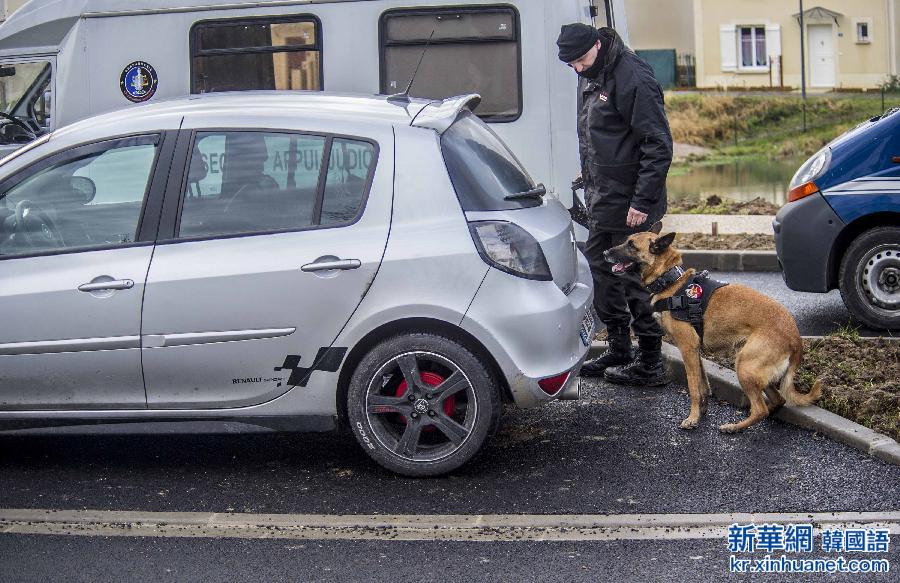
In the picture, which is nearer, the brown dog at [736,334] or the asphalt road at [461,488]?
the asphalt road at [461,488]

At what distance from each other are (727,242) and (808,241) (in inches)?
138

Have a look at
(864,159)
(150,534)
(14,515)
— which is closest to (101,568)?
(150,534)

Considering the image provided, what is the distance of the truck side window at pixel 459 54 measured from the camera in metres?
9.78

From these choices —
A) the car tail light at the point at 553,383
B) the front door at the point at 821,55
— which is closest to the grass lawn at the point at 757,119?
the front door at the point at 821,55

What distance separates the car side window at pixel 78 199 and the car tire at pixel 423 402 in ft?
4.36

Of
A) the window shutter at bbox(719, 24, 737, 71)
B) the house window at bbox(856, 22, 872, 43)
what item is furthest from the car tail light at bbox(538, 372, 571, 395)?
the house window at bbox(856, 22, 872, 43)

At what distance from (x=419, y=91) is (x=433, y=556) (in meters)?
5.81

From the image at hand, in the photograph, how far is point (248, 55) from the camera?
1024 centimetres

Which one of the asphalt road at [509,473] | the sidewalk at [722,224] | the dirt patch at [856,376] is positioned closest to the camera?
the asphalt road at [509,473]

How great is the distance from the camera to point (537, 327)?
5590 mm

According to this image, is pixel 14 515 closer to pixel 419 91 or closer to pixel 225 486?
pixel 225 486

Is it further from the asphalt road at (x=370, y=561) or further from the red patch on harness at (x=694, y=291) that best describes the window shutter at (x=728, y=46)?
the asphalt road at (x=370, y=561)

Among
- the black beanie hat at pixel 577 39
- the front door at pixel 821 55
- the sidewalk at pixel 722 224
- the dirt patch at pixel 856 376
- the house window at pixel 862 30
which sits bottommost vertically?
the dirt patch at pixel 856 376

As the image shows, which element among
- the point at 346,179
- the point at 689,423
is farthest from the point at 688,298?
the point at 346,179
